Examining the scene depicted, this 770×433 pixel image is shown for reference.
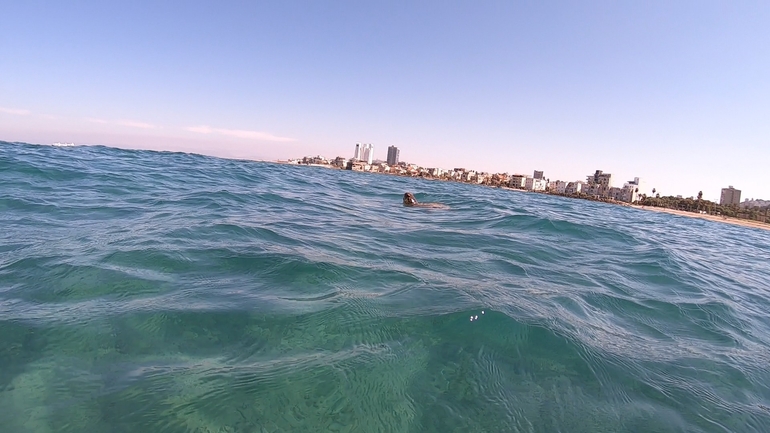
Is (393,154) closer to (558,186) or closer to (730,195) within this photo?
(558,186)

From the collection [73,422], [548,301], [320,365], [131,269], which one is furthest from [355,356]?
[131,269]

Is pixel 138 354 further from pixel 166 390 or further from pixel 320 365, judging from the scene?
pixel 320 365

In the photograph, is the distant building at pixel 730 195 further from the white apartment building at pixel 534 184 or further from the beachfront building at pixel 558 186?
the white apartment building at pixel 534 184

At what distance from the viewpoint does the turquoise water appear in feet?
7.20

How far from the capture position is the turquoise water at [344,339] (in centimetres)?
219

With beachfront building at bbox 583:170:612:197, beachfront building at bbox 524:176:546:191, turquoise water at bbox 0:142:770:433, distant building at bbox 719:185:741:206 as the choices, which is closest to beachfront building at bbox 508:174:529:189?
beachfront building at bbox 524:176:546:191

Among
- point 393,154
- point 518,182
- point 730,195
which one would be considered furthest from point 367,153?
point 730,195

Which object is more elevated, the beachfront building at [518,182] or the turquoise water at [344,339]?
the beachfront building at [518,182]

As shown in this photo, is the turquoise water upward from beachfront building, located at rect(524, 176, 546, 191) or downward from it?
downward

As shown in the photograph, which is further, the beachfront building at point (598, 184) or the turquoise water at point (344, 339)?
the beachfront building at point (598, 184)

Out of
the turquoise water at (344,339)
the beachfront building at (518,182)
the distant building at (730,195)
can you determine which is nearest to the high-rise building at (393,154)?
the beachfront building at (518,182)

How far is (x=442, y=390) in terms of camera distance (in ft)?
8.13

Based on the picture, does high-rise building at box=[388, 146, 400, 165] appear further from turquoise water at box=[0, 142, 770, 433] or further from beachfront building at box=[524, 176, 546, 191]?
turquoise water at box=[0, 142, 770, 433]

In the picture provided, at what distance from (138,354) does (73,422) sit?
65cm
